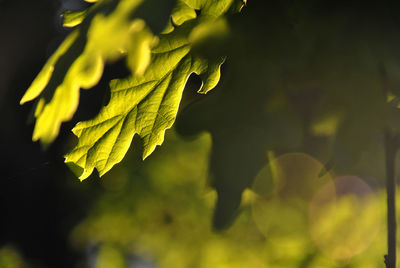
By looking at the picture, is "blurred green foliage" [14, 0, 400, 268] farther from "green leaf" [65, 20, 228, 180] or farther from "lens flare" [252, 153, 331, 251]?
"lens flare" [252, 153, 331, 251]

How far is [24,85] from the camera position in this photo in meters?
6.30

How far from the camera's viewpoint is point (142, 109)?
3.70 feet

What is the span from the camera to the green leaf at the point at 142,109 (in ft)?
3.59

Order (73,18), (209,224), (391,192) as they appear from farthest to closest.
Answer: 1. (209,224)
2. (73,18)
3. (391,192)

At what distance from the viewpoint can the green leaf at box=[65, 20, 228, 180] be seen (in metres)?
1.10

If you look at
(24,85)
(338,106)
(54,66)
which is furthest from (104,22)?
(24,85)

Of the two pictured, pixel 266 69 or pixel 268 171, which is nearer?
pixel 266 69

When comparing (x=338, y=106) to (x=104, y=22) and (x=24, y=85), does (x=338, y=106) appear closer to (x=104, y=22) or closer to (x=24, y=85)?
(x=104, y=22)

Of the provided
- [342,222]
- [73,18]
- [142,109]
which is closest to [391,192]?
[142,109]

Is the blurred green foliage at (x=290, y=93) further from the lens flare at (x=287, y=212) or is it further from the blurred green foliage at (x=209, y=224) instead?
the lens flare at (x=287, y=212)

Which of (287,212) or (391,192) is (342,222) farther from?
(391,192)

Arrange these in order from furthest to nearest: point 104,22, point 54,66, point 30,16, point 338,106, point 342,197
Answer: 1. point 30,16
2. point 342,197
3. point 54,66
4. point 338,106
5. point 104,22

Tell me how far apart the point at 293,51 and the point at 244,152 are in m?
0.22

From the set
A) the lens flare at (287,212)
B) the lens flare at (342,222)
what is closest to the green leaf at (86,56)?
the lens flare at (287,212)
